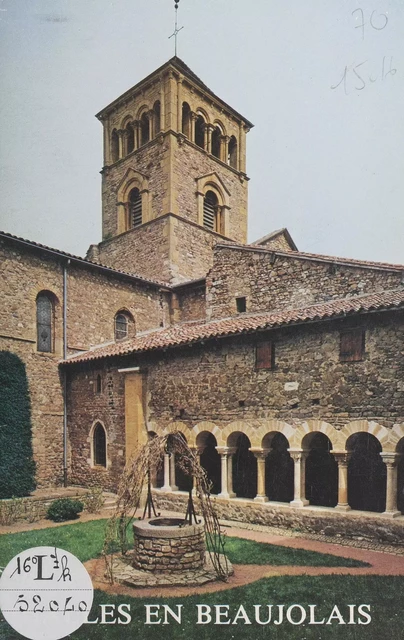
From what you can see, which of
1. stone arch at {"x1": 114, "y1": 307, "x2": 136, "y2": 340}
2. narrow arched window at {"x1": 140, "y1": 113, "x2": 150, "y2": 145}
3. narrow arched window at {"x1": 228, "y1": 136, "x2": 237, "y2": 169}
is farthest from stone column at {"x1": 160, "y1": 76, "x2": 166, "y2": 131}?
stone arch at {"x1": 114, "y1": 307, "x2": 136, "y2": 340}

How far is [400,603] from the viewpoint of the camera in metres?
6.74

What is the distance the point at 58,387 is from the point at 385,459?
10580 millimetres

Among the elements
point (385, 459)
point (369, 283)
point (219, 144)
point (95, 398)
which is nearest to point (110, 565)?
point (385, 459)

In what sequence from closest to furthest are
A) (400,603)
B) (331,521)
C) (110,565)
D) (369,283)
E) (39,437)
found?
1. (400,603)
2. (110,565)
3. (331,521)
4. (369,283)
5. (39,437)

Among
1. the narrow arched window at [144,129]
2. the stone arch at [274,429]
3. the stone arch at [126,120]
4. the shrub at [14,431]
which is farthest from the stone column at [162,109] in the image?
the stone arch at [274,429]

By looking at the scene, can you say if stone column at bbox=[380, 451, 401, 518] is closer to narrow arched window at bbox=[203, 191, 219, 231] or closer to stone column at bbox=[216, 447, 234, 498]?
stone column at bbox=[216, 447, 234, 498]

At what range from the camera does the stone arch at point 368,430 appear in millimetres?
9539

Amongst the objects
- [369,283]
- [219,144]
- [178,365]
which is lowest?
[178,365]

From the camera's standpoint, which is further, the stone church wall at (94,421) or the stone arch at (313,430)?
the stone church wall at (94,421)

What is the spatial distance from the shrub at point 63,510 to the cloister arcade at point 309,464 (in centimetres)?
241

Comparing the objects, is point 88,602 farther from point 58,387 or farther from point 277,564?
point 58,387

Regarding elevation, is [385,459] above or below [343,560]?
above

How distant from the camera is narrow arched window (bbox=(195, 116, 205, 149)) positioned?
1024 inches

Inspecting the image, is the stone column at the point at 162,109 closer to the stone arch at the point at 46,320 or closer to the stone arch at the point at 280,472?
the stone arch at the point at 46,320
